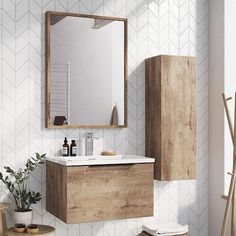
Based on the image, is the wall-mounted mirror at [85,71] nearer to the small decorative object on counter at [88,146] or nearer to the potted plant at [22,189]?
the small decorative object on counter at [88,146]

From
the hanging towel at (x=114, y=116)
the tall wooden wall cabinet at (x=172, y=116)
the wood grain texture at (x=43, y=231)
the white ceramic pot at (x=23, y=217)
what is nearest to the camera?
the wood grain texture at (x=43, y=231)

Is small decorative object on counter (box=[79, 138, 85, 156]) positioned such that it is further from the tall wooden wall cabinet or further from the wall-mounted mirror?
the tall wooden wall cabinet

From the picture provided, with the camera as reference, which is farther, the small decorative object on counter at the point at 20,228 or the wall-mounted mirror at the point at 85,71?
the wall-mounted mirror at the point at 85,71

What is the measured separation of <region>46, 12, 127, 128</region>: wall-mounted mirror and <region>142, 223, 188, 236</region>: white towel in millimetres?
909

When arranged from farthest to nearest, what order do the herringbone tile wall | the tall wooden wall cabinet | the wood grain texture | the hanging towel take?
1. the hanging towel
2. the tall wooden wall cabinet
3. the herringbone tile wall
4. the wood grain texture

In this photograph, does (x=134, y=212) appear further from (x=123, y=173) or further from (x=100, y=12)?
(x=100, y=12)

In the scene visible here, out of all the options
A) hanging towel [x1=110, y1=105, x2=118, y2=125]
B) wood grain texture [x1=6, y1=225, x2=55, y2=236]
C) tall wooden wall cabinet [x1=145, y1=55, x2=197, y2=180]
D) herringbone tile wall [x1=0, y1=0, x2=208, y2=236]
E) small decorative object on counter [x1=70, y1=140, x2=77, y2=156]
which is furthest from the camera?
hanging towel [x1=110, y1=105, x2=118, y2=125]

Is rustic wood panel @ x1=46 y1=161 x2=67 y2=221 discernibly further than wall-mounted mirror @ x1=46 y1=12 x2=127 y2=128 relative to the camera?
No

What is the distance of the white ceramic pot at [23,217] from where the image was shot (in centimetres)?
380

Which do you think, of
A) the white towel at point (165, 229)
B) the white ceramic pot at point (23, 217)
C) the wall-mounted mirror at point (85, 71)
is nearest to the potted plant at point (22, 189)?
the white ceramic pot at point (23, 217)

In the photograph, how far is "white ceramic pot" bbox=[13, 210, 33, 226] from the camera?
3805mm

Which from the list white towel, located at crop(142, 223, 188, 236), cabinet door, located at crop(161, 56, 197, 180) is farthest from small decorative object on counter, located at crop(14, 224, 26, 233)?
cabinet door, located at crop(161, 56, 197, 180)

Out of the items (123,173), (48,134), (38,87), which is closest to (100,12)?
(38,87)

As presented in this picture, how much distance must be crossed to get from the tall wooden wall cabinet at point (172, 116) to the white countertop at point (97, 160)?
9.7 inches
